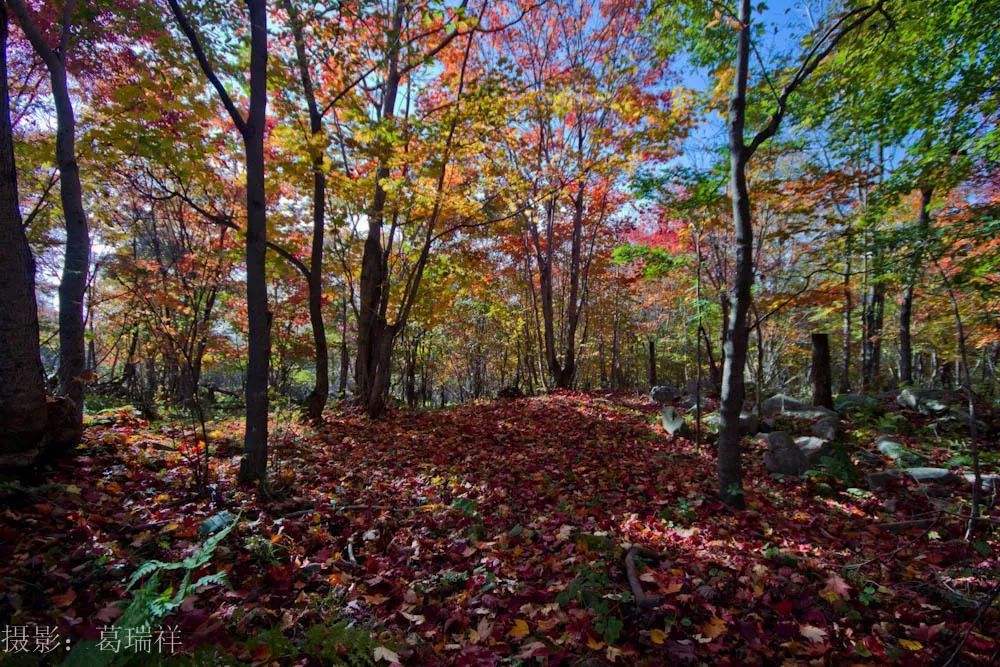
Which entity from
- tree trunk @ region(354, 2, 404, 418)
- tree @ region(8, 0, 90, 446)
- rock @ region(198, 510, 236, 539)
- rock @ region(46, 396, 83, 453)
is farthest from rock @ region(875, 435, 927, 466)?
tree @ region(8, 0, 90, 446)

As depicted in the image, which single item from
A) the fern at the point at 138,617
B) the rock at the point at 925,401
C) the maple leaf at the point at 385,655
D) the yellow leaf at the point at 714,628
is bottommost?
the yellow leaf at the point at 714,628

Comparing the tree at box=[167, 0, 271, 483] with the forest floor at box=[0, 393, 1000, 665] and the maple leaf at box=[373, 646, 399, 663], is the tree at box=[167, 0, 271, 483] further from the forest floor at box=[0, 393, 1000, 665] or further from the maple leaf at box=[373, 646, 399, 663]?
the maple leaf at box=[373, 646, 399, 663]

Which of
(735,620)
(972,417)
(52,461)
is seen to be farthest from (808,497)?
(52,461)

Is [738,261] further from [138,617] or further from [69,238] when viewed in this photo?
[69,238]

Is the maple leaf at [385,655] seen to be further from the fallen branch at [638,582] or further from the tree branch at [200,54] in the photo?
the tree branch at [200,54]

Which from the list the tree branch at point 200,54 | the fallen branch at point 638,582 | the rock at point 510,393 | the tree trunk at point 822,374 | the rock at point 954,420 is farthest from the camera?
the rock at point 510,393

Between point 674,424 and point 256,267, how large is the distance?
658 centimetres

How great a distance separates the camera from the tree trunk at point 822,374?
7.29m

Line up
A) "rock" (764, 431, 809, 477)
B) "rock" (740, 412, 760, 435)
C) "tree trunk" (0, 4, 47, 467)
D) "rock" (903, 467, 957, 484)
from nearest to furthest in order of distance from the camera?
1. "tree trunk" (0, 4, 47, 467)
2. "rock" (903, 467, 957, 484)
3. "rock" (764, 431, 809, 477)
4. "rock" (740, 412, 760, 435)

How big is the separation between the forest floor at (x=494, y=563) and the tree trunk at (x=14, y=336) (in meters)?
0.41

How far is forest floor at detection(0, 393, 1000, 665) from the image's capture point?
2217 millimetres

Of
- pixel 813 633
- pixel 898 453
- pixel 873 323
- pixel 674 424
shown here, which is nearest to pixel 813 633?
pixel 813 633

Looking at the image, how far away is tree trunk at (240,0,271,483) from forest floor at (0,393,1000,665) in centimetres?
40

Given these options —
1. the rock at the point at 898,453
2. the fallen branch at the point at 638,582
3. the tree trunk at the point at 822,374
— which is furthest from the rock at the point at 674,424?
the fallen branch at the point at 638,582
